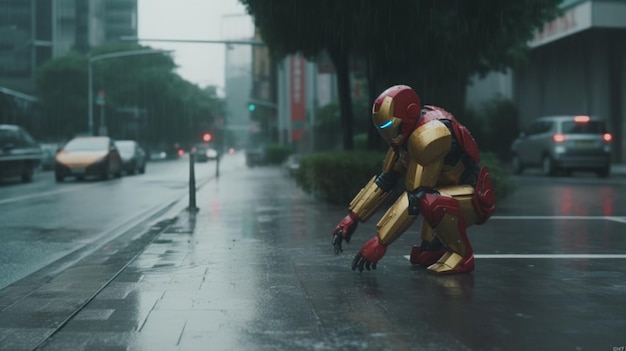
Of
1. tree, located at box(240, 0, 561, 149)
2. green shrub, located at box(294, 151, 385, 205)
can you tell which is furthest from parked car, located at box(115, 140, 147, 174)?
green shrub, located at box(294, 151, 385, 205)

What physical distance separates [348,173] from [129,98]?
56.7 m

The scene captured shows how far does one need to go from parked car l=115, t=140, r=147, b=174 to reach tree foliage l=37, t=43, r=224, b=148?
95.2ft

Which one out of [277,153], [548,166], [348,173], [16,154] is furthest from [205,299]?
[277,153]

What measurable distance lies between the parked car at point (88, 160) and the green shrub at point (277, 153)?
21.4 m

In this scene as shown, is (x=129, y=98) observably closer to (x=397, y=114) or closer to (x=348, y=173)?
(x=348, y=173)

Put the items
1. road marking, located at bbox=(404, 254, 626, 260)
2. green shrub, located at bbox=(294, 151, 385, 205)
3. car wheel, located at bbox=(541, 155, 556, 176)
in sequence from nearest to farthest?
1. road marking, located at bbox=(404, 254, 626, 260)
2. green shrub, located at bbox=(294, 151, 385, 205)
3. car wheel, located at bbox=(541, 155, 556, 176)

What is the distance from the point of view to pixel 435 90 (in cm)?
1877

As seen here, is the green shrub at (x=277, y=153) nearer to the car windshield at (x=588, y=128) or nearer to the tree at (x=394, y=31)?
the car windshield at (x=588, y=128)

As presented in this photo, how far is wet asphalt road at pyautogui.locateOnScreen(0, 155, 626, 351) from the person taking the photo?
5008 mm

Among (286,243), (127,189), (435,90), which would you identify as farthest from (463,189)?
(127,189)

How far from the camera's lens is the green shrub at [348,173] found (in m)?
14.4

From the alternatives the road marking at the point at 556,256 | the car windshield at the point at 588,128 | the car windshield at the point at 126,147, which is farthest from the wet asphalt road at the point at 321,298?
the car windshield at the point at 126,147

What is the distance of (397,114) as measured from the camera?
22.7 feet

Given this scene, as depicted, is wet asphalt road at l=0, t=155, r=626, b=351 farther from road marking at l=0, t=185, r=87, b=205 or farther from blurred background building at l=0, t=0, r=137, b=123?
blurred background building at l=0, t=0, r=137, b=123
